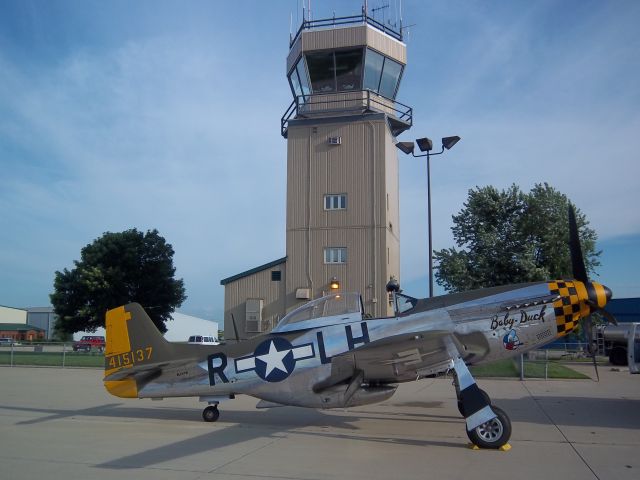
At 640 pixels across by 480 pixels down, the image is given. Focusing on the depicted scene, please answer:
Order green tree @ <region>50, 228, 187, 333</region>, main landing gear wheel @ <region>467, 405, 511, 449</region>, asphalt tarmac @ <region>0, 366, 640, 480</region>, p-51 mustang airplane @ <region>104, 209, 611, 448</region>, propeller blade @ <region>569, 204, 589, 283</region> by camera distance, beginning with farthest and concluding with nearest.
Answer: green tree @ <region>50, 228, 187, 333</region> < propeller blade @ <region>569, 204, 589, 283</region> < p-51 mustang airplane @ <region>104, 209, 611, 448</region> < main landing gear wheel @ <region>467, 405, 511, 449</region> < asphalt tarmac @ <region>0, 366, 640, 480</region>

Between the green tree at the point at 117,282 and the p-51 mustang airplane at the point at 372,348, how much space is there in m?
32.2

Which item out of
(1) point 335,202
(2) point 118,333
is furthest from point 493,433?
(1) point 335,202

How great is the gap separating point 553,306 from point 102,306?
37428mm

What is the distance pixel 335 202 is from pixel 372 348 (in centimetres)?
2006

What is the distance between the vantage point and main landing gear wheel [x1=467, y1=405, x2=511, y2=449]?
7.64 metres

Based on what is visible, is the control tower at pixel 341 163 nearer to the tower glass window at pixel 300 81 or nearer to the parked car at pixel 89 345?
the tower glass window at pixel 300 81

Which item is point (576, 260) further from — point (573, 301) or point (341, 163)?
point (341, 163)

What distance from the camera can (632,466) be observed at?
674 centimetres

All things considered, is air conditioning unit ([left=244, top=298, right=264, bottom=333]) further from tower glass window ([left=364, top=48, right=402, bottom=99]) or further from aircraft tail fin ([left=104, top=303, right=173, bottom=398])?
aircraft tail fin ([left=104, top=303, right=173, bottom=398])

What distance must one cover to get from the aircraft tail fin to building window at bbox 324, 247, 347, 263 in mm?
17082

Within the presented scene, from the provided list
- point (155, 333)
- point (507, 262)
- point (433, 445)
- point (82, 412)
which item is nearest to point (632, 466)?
point (433, 445)

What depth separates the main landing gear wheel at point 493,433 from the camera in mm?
7637

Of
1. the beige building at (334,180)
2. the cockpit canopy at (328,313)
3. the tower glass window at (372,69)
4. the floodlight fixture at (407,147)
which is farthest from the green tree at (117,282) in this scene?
the cockpit canopy at (328,313)

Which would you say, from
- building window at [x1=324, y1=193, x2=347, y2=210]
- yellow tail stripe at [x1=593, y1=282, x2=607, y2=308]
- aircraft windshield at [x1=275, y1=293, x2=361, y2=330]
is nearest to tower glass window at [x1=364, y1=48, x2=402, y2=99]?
building window at [x1=324, y1=193, x2=347, y2=210]
